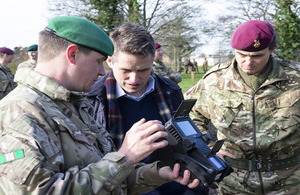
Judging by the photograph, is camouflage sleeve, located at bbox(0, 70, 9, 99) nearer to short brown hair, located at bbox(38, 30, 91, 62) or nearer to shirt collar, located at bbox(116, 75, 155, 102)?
shirt collar, located at bbox(116, 75, 155, 102)

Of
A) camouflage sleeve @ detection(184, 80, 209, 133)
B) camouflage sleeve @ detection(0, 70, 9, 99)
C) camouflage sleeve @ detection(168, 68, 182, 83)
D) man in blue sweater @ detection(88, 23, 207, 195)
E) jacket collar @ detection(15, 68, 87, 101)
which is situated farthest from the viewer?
camouflage sleeve @ detection(168, 68, 182, 83)

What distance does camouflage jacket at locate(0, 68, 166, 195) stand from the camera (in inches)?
51.8

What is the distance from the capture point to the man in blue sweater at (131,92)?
2447mm

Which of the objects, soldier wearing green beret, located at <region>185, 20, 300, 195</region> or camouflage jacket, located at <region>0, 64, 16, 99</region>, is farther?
camouflage jacket, located at <region>0, 64, 16, 99</region>

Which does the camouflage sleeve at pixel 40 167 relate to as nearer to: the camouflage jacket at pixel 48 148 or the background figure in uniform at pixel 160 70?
the camouflage jacket at pixel 48 148

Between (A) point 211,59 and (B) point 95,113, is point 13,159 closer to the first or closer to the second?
(B) point 95,113

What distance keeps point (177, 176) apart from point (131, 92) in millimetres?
1017

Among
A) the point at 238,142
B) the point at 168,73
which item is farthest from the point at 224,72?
the point at 168,73

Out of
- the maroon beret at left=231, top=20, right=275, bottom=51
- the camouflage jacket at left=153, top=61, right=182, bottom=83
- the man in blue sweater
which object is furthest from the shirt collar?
the camouflage jacket at left=153, top=61, right=182, bottom=83

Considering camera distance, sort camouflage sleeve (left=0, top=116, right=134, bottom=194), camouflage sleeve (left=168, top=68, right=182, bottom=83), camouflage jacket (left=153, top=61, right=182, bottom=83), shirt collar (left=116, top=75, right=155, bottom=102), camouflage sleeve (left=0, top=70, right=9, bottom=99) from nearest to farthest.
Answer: camouflage sleeve (left=0, top=116, right=134, bottom=194), shirt collar (left=116, top=75, right=155, bottom=102), camouflage sleeve (left=0, top=70, right=9, bottom=99), camouflage sleeve (left=168, top=68, right=182, bottom=83), camouflage jacket (left=153, top=61, right=182, bottom=83)

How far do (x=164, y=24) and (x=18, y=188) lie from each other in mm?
21596

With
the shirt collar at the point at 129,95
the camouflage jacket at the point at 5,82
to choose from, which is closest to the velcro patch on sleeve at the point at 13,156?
the shirt collar at the point at 129,95

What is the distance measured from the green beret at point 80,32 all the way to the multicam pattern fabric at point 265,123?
1803mm

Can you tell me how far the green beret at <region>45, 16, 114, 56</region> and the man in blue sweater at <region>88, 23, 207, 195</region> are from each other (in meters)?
0.74
